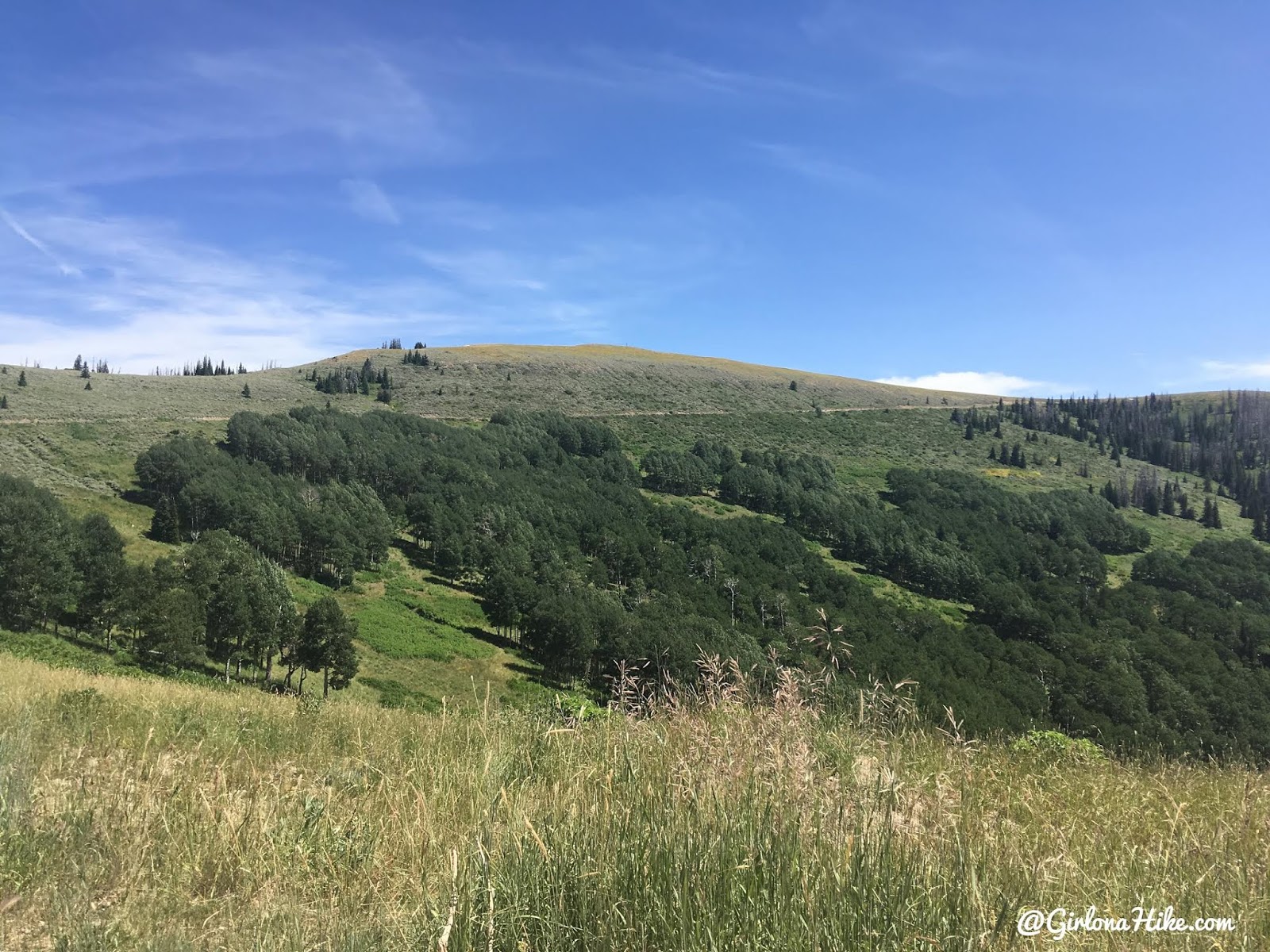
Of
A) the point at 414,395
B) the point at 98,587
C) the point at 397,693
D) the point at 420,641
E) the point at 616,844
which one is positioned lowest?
the point at 397,693

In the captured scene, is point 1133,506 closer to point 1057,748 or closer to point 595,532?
point 595,532

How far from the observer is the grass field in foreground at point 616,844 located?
2.41 metres

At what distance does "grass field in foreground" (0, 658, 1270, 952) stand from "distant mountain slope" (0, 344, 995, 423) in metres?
95.0

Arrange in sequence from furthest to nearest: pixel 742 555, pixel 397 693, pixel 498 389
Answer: pixel 498 389 < pixel 742 555 < pixel 397 693

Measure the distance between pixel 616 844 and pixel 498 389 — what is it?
448 ft

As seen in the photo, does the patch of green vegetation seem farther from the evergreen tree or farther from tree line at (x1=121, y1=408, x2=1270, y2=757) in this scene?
tree line at (x1=121, y1=408, x2=1270, y2=757)

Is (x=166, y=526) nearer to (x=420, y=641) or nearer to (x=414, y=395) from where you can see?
(x=420, y=641)

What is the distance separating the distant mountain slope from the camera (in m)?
90.1

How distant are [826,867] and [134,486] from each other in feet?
271

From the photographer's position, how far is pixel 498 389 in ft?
443

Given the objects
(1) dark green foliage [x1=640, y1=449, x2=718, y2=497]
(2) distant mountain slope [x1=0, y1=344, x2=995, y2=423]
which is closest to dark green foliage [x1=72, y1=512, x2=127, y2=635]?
(2) distant mountain slope [x1=0, y1=344, x2=995, y2=423]

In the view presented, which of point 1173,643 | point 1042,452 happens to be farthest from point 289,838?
point 1042,452

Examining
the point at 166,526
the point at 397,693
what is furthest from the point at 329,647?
the point at 166,526

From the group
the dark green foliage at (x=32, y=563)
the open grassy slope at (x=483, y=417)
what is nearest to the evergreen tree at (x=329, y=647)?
the open grassy slope at (x=483, y=417)
